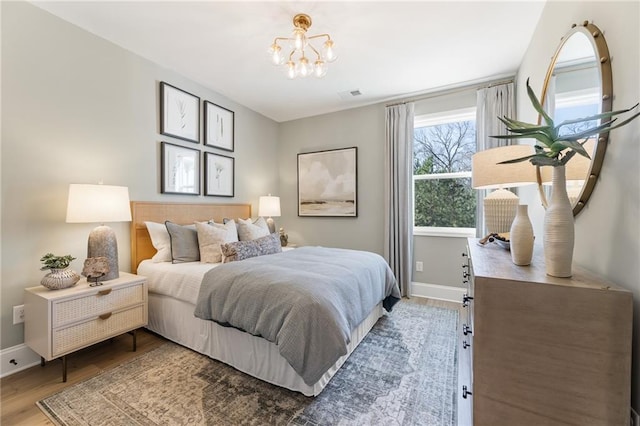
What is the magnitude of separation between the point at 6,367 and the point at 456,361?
10.8 feet

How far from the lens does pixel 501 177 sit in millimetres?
1676

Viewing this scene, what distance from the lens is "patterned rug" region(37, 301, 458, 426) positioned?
4.83ft

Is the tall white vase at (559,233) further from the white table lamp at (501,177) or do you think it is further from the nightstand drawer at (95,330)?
the nightstand drawer at (95,330)

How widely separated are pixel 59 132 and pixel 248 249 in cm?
181

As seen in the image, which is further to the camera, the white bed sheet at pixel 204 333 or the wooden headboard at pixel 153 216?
the wooden headboard at pixel 153 216

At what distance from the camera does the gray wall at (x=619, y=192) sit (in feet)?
2.84

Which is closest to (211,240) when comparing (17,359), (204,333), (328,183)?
(204,333)

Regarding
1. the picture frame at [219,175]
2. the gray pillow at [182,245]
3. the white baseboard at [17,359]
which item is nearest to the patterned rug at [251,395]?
the white baseboard at [17,359]

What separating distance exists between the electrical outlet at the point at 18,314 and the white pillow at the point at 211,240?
49.4 inches

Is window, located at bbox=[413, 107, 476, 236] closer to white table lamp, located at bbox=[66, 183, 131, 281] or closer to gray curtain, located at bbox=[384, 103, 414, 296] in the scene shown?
gray curtain, located at bbox=[384, 103, 414, 296]

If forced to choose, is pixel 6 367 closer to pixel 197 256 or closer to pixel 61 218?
pixel 61 218

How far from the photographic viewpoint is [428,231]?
Answer: 355 cm

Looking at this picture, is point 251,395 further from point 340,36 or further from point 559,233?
point 340,36

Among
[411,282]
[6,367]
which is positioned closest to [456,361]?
[411,282]
